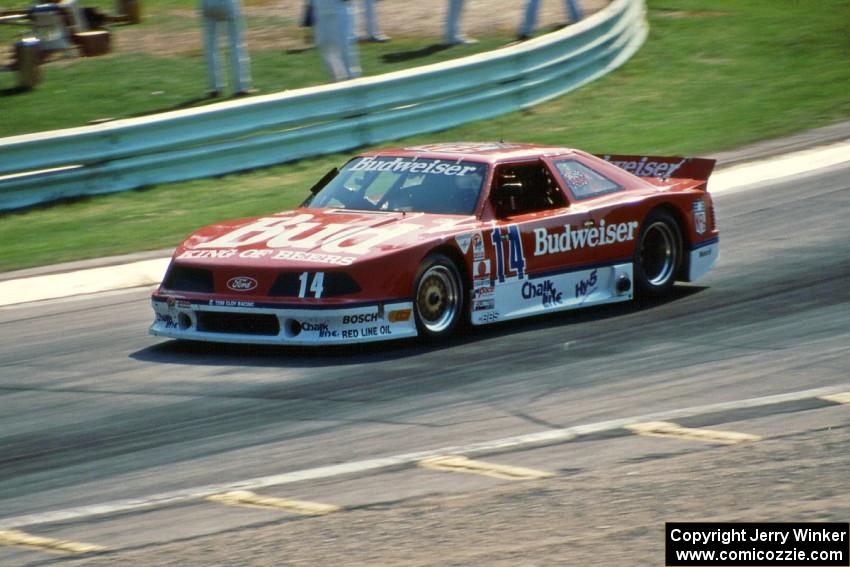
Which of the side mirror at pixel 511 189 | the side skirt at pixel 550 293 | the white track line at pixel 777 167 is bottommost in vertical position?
the white track line at pixel 777 167

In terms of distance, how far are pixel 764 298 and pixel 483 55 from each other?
7.80 meters

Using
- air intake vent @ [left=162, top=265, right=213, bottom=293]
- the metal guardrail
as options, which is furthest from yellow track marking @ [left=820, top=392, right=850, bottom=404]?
the metal guardrail

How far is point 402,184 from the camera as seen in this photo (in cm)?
1012

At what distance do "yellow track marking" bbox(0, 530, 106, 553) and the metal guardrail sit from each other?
→ 333 inches

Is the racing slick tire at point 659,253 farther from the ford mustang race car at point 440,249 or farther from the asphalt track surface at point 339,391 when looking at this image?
the asphalt track surface at point 339,391

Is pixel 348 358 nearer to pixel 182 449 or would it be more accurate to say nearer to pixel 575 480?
pixel 182 449

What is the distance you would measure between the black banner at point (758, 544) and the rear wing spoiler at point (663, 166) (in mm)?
6270

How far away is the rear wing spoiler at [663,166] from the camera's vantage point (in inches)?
458

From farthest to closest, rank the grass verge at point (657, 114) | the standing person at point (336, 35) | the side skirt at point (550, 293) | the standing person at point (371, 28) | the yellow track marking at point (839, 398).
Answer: the standing person at point (371, 28) < the standing person at point (336, 35) < the grass verge at point (657, 114) < the side skirt at point (550, 293) < the yellow track marking at point (839, 398)

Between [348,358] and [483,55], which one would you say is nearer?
[348,358]

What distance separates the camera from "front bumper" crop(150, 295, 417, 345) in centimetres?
894

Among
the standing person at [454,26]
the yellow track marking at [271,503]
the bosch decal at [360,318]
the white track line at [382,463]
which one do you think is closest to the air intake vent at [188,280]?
the bosch decal at [360,318]

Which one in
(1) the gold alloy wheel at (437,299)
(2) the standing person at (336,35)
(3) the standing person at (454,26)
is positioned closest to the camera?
(1) the gold alloy wheel at (437,299)

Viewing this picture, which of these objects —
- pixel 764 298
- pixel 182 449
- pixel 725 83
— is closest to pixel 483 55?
pixel 725 83
